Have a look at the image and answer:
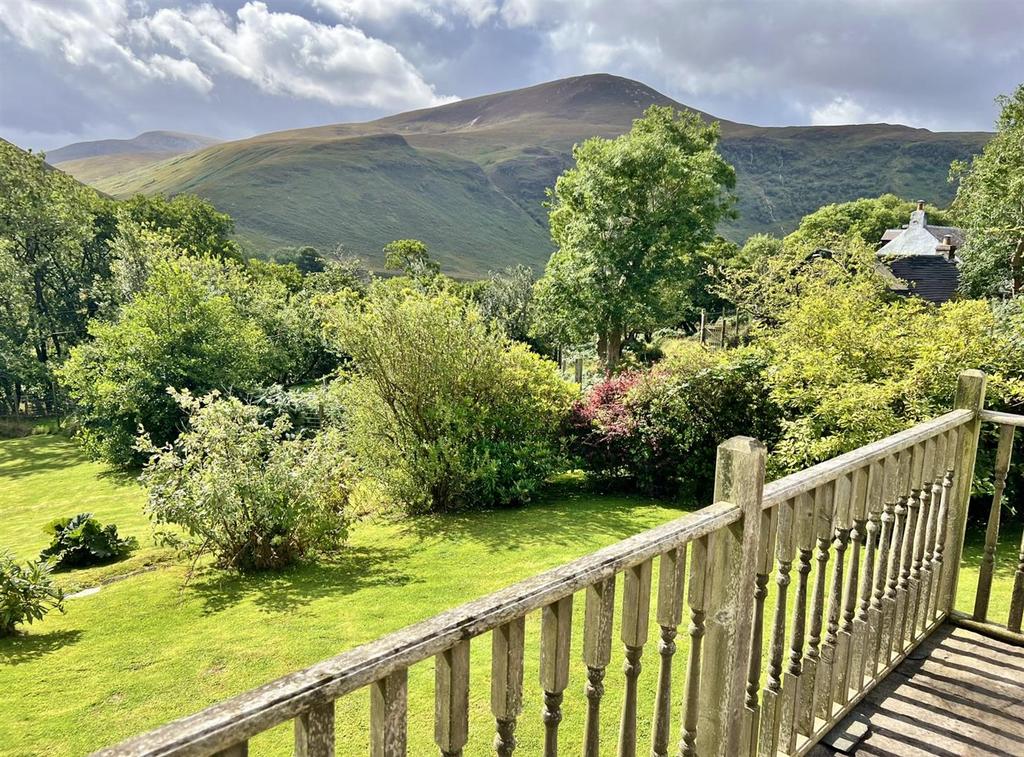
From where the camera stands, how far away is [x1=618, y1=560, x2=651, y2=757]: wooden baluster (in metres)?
1.60

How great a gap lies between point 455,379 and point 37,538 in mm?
9690

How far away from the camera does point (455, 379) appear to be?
10531 mm

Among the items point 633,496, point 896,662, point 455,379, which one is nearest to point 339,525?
point 455,379

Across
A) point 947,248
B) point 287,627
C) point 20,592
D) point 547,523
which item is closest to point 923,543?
point 287,627

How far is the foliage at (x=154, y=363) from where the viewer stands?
18.0m

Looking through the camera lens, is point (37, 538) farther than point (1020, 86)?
No

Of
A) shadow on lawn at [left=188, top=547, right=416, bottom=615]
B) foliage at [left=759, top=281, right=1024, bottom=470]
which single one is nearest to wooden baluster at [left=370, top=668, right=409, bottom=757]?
shadow on lawn at [left=188, top=547, right=416, bottom=615]

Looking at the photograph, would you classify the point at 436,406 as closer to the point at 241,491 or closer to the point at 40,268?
the point at 241,491

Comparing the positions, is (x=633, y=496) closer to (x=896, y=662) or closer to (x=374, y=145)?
(x=896, y=662)

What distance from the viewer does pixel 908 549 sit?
3.12 m

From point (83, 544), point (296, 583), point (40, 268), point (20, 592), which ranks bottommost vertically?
point (83, 544)

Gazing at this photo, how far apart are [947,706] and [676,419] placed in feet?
24.9

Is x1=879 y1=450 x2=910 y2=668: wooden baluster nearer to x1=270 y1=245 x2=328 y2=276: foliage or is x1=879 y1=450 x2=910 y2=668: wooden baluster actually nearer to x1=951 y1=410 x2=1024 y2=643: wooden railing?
x1=951 y1=410 x2=1024 y2=643: wooden railing

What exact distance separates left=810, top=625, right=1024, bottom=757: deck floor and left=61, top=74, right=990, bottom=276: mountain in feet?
337
